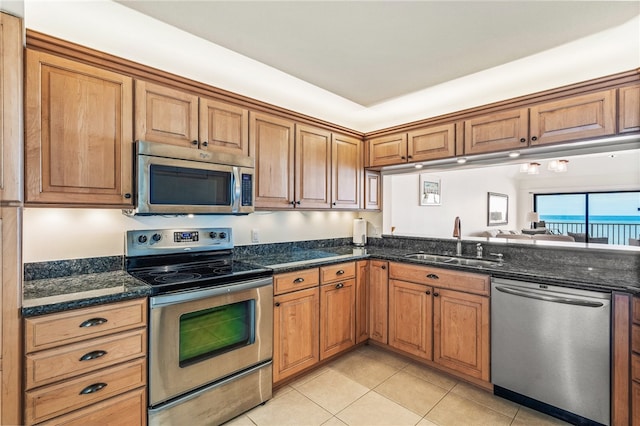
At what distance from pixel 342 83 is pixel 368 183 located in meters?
1.27

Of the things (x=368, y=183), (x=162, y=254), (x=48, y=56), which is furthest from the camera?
(x=368, y=183)

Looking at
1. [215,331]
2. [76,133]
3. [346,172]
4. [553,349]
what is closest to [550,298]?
[553,349]

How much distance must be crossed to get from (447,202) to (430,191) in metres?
0.72

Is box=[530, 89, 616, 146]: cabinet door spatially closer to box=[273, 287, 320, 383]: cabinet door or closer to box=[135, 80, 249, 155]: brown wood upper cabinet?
box=[273, 287, 320, 383]: cabinet door

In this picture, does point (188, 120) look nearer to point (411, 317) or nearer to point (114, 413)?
point (114, 413)

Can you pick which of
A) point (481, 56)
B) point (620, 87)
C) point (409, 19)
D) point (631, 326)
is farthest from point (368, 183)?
point (631, 326)

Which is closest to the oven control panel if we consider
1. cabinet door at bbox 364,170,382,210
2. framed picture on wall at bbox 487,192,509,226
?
cabinet door at bbox 364,170,382,210

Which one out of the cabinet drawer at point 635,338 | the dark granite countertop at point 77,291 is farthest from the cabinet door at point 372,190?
the dark granite countertop at point 77,291

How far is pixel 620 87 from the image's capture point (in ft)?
6.66

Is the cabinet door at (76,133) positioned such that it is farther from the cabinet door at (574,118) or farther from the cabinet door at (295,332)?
the cabinet door at (574,118)

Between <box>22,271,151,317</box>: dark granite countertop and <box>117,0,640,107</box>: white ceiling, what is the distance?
162 cm

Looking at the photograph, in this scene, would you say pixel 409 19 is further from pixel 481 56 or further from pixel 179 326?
pixel 179 326

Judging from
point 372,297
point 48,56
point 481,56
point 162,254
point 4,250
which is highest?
point 481,56

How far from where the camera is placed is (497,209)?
6898 mm
